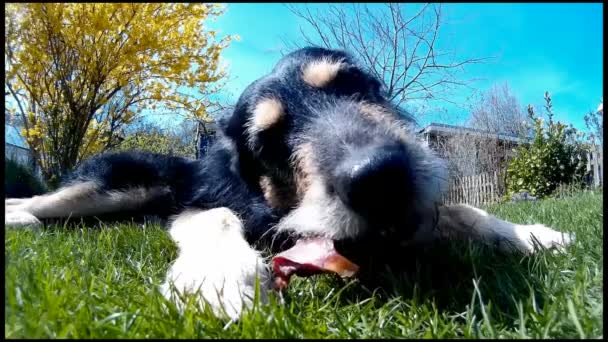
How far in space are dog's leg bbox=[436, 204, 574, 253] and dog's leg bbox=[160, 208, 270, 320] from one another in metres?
1.18

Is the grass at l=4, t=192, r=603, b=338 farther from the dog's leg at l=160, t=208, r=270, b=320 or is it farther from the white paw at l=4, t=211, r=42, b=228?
the white paw at l=4, t=211, r=42, b=228

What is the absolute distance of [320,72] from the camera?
3.09 m

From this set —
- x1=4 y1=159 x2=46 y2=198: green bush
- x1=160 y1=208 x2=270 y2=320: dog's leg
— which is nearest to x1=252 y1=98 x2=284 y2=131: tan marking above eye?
x1=160 y1=208 x2=270 y2=320: dog's leg

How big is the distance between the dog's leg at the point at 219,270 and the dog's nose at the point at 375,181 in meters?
0.49

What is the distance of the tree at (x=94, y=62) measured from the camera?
1.67 m

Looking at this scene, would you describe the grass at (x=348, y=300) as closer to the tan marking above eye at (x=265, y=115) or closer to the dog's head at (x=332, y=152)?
the dog's head at (x=332, y=152)

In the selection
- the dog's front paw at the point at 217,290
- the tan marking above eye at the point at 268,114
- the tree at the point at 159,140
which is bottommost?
the dog's front paw at the point at 217,290

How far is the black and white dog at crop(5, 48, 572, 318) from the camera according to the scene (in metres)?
1.93

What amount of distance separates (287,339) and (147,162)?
3.82 m

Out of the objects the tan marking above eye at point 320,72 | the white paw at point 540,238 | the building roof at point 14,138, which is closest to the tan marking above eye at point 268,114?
the tan marking above eye at point 320,72

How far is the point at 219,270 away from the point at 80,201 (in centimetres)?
290

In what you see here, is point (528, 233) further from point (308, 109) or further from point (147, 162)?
point (147, 162)

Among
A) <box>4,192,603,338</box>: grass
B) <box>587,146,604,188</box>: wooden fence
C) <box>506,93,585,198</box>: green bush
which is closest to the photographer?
<box>4,192,603,338</box>: grass

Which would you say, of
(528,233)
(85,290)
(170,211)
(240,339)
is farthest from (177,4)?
(170,211)
